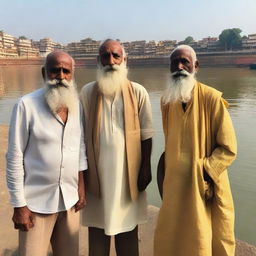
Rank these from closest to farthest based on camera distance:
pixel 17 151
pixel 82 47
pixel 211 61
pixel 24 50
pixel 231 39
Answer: pixel 17 151, pixel 211 61, pixel 231 39, pixel 24 50, pixel 82 47

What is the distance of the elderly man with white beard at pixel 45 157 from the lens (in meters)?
1.62

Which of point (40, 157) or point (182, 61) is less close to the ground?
point (182, 61)

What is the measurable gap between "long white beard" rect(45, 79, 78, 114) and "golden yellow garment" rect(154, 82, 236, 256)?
589mm

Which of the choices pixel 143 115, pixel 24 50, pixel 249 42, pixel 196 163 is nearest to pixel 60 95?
pixel 143 115

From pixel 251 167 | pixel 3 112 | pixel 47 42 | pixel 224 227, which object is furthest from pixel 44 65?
pixel 47 42

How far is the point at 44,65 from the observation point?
69.8 inches

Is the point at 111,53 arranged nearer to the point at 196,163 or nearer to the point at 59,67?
the point at 59,67

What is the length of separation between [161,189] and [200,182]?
1.04 feet

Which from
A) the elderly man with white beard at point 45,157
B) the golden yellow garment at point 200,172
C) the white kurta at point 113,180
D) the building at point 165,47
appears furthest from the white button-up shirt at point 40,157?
the building at point 165,47

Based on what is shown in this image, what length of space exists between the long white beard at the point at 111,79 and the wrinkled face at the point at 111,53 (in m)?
0.03

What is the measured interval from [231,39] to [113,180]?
73.7 metres

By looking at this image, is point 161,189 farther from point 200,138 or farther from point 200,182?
point 200,138

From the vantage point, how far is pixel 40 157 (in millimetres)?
1664

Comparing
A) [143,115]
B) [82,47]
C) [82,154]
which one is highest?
[82,47]
